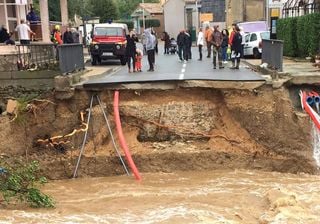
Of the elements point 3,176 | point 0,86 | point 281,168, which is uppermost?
point 0,86

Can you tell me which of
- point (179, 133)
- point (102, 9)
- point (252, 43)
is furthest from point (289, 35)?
point (102, 9)

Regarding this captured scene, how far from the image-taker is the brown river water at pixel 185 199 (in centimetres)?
1116

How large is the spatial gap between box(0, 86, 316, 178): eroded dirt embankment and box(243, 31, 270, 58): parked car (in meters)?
13.3

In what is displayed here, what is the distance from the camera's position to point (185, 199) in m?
12.9

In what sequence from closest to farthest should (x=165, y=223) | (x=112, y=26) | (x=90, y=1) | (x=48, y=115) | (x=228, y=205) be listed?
1. (x=165, y=223)
2. (x=228, y=205)
3. (x=48, y=115)
4. (x=112, y=26)
5. (x=90, y=1)

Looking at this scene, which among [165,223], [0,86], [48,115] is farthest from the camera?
[0,86]

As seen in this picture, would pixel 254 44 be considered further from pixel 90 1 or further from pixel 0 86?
pixel 90 1

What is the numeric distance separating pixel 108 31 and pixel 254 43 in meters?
8.27

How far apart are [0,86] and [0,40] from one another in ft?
18.7

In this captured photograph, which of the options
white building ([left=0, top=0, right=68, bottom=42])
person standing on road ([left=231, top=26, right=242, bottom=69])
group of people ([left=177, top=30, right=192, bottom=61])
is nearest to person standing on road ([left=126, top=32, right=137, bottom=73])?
person standing on road ([left=231, top=26, right=242, bottom=69])

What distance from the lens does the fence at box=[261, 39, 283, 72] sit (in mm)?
17828

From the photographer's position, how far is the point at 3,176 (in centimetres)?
1245

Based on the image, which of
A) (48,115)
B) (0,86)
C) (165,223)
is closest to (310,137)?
(165,223)

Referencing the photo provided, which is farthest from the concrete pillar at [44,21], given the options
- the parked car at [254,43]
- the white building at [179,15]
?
the white building at [179,15]
